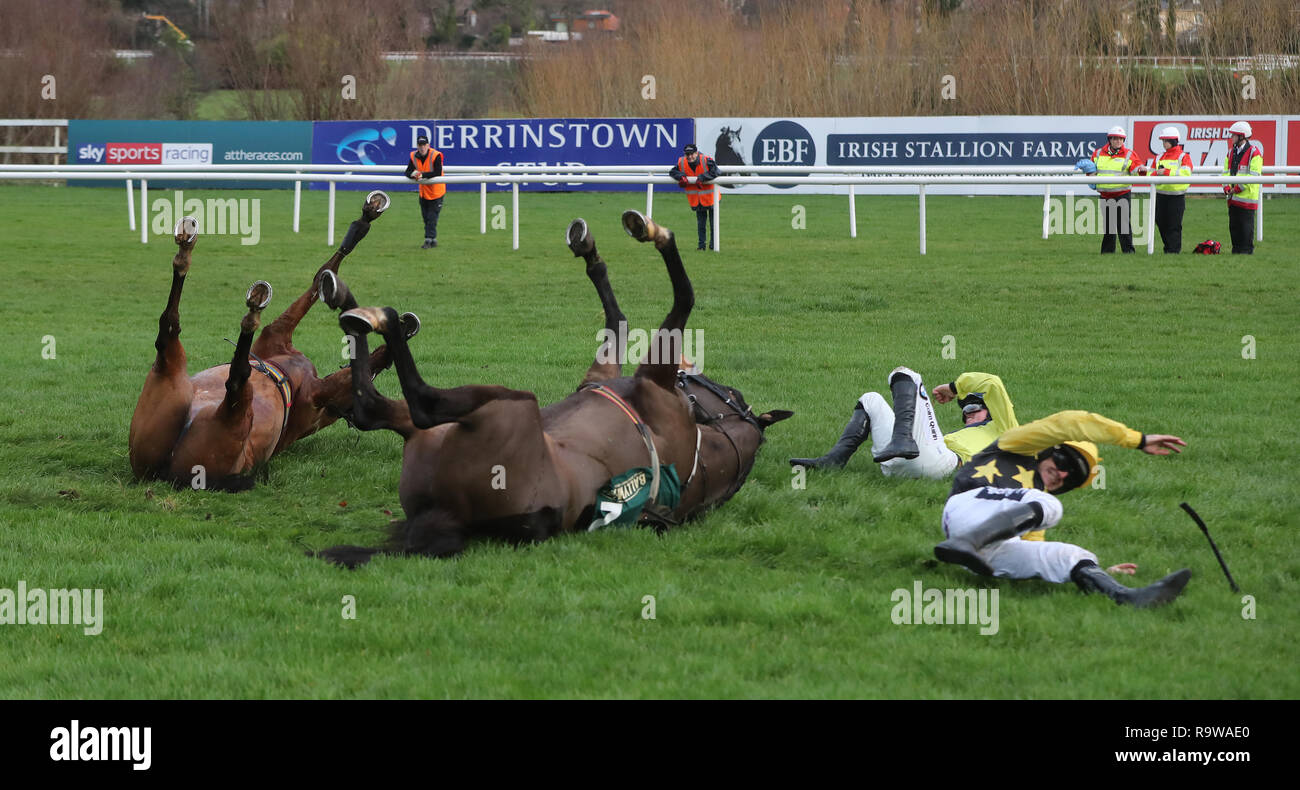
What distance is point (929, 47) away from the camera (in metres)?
32.7

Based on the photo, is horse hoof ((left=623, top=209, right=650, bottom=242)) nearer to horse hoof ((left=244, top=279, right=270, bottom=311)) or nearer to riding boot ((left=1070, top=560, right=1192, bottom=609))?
horse hoof ((left=244, top=279, right=270, bottom=311))

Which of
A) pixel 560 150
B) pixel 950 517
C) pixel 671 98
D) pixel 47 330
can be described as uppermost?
pixel 671 98

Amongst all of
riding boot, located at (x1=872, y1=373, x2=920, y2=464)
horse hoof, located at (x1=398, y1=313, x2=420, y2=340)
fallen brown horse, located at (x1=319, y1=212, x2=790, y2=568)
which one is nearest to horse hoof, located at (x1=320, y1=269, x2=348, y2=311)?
fallen brown horse, located at (x1=319, y1=212, x2=790, y2=568)

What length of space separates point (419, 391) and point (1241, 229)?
46.3ft

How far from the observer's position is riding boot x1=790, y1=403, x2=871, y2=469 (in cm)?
694

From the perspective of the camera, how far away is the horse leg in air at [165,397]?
638 cm

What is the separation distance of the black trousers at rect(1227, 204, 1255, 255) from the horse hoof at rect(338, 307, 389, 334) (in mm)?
13868

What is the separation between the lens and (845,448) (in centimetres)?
697

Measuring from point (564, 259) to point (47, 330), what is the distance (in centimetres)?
651

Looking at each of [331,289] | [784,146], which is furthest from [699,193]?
[331,289]

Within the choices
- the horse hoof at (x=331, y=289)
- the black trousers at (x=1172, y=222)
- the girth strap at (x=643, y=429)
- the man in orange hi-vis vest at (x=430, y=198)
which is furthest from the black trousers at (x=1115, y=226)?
the horse hoof at (x=331, y=289)

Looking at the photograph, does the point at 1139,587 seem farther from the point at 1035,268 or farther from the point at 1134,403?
the point at 1035,268
